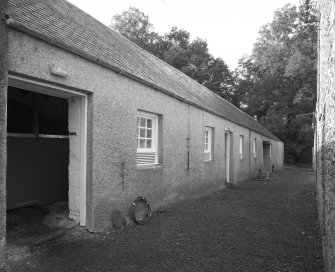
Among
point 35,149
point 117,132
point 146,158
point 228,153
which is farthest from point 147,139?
point 228,153

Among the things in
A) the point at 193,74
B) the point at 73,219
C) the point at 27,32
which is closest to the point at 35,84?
the point at 27,32

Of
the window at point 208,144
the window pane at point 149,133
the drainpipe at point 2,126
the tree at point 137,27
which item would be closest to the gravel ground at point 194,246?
the drainpipe at point 2,126

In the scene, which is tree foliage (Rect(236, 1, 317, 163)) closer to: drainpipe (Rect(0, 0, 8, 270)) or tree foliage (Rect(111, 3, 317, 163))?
tree foliage (Rect(111, 3, 317, 163))

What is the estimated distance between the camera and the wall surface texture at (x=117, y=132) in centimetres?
468

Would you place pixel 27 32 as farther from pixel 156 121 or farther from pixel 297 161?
pixel 297 161

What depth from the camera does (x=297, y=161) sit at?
39281mm

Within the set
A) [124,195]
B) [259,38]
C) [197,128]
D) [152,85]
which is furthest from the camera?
[259,38]

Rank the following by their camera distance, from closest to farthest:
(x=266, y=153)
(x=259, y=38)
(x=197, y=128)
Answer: (x=197, y=128)
(x=266, y=153)
(x=259, y=38)

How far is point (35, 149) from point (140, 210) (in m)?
2.78

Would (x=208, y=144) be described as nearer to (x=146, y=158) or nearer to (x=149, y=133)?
(x=149, y=133)

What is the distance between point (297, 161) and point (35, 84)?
130 ft

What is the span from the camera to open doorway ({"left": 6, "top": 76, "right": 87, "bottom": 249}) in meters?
5.66

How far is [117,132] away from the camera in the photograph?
20.7 feet

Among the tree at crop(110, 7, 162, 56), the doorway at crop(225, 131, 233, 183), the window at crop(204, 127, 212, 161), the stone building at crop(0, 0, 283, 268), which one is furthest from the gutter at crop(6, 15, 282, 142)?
the tree at crop(110, 7, 162, 56)
